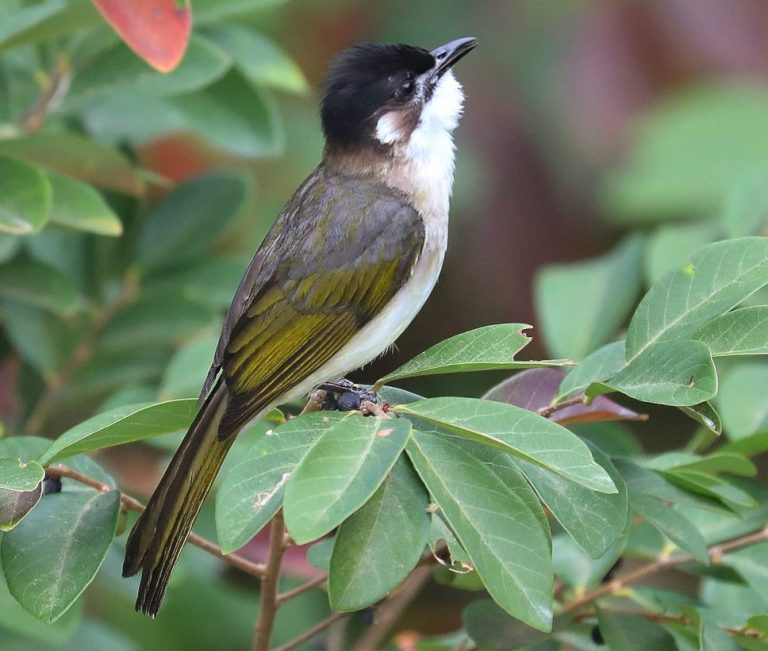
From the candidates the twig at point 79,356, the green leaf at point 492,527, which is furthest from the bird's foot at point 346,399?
the twig at point 79,356

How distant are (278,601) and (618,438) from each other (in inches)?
29.4

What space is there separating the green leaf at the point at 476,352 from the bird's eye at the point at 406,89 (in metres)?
1.04

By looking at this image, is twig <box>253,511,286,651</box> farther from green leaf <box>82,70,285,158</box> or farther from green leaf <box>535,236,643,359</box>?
green leaf <box>82,70,285,158</box>

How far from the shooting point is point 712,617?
1.81m

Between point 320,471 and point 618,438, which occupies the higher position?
point 320,471

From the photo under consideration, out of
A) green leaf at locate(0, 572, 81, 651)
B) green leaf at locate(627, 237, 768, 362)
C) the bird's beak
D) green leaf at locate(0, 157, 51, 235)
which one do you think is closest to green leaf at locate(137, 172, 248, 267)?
the bird's beak

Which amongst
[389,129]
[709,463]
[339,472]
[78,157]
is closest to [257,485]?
[339,472]

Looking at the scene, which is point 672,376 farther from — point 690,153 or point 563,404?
point 690,153

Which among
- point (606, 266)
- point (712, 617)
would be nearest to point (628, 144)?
point (606, 266)

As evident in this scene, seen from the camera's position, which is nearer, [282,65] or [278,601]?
[278,601]

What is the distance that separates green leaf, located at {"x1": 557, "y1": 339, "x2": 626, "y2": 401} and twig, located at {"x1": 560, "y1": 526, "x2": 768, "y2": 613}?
0.32 metres

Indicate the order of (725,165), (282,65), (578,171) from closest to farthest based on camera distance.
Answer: (282,65) → (725,165) → (578,171)

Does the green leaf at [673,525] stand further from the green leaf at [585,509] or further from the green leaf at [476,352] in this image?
the green leaf at [476,352]

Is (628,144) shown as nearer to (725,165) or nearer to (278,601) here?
(725,165)
